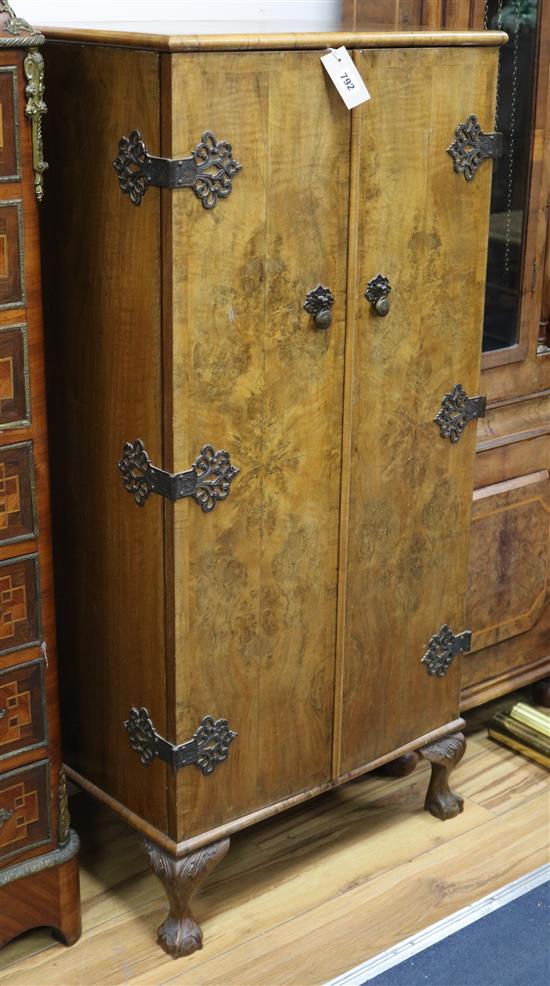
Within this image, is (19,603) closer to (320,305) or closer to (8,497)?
(8,497)

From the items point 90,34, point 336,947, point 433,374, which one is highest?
point 90,34

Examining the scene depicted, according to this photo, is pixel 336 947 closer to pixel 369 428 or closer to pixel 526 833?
pixel 526 833

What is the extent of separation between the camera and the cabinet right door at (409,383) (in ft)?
7.25

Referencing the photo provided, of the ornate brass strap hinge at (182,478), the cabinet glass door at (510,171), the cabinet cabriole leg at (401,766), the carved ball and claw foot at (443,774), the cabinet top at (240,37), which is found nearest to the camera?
the cabinet top at (240,37)

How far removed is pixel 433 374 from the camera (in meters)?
2.43

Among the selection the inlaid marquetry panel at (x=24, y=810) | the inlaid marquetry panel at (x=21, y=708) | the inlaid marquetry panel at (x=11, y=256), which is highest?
the inlaid marquetry panel at (x=11, y=256)

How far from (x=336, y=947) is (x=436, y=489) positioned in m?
0.87

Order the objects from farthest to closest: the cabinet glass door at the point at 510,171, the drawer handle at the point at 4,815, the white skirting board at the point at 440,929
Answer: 1. the cabinet glass door at the point at 510,171
2. the white skirting board at the point at 440,929
3. the drawer handle at the point at 4,815

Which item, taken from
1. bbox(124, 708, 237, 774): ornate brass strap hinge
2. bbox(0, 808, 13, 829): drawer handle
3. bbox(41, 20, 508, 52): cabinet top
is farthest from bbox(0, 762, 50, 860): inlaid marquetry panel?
bbox(41, 20, 508, 52): cabinet top

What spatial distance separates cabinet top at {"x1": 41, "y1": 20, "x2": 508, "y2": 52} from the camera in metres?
1.89

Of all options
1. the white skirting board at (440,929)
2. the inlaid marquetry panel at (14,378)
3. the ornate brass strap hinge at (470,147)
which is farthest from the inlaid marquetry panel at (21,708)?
the ornate brass strap hinge at (470,147)

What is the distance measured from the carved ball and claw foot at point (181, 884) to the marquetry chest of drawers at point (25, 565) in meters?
0.16

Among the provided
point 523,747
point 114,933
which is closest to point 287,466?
point 114,933

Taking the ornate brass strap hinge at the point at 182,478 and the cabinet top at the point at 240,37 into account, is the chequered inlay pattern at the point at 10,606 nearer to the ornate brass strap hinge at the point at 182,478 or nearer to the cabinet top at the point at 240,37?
the ornate brass strap hinge at the point at 182,478
